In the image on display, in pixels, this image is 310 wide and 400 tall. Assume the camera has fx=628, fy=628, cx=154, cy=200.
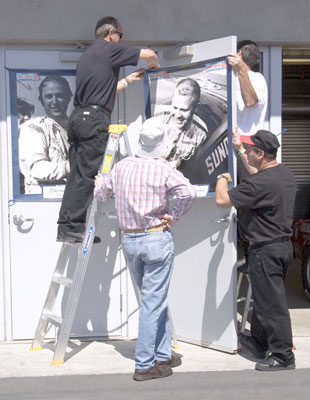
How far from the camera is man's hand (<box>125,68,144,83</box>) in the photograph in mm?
5230

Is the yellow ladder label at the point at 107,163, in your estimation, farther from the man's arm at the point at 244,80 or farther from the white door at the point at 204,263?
the man's arm at the point at 244,80

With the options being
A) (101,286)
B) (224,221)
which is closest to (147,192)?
(224,221)

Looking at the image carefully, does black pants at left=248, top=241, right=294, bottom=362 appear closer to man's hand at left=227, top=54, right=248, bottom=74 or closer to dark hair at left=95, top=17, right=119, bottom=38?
man's hand at left=227, top=54, right=248, bottom=74

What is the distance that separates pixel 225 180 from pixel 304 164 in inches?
346

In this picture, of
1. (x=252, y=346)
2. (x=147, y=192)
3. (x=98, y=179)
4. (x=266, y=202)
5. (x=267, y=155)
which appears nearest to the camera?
(x=147, y=192)

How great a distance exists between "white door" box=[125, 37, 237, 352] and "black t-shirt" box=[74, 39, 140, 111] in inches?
16.9

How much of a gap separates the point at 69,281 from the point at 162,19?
7.74 ft

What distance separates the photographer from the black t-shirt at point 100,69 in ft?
16.3

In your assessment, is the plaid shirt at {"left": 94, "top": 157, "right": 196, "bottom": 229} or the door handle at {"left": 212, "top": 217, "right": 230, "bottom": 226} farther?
→ the door handle at {"left": 212, "top": 217, "right": 230, "bottom": 226}

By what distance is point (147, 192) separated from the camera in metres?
4.44

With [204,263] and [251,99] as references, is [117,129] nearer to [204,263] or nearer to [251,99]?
[251,99]

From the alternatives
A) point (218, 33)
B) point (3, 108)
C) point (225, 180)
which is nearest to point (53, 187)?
point (3, 108)

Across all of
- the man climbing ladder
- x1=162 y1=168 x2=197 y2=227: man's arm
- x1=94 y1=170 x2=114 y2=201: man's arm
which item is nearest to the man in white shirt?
the man climbing ladder

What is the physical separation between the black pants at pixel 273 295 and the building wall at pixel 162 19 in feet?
6.37
